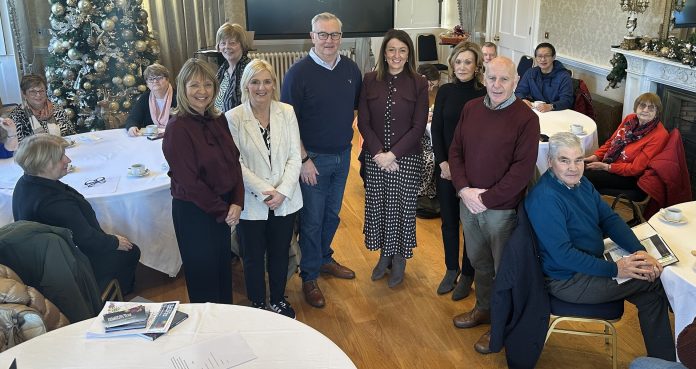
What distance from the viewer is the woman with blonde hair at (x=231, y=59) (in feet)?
11.8

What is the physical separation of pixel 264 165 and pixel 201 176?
0.34 meters

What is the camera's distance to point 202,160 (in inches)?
99.1

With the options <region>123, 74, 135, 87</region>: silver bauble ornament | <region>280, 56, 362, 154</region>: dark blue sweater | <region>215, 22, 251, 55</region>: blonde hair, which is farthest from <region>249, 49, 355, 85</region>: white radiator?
<region>280, 56, 362, 154</region>: dark blue sweater

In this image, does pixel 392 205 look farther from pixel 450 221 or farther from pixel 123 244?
pixel 123 244

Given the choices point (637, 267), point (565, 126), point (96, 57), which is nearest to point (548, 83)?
point (565, 126)

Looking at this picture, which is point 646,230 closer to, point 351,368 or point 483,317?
point 483,317

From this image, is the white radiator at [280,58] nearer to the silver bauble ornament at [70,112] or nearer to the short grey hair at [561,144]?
the silver bauble ornament at [70,112]

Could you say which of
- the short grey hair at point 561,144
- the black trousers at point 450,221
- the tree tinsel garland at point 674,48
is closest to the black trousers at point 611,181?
the tree tinsel garland at point 674,48

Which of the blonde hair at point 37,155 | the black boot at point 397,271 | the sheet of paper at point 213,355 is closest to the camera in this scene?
the sheet of paper at point 213,355

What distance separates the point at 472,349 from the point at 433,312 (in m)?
0.37

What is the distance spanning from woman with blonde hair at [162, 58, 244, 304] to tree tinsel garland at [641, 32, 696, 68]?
339 centimetres

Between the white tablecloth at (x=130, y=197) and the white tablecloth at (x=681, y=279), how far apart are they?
2.38m

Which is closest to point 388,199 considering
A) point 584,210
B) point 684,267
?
point 584,210

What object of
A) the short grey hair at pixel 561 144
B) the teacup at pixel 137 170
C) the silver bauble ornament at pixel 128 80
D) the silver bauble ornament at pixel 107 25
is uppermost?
the silver bauble ornament at pixel 107 25
